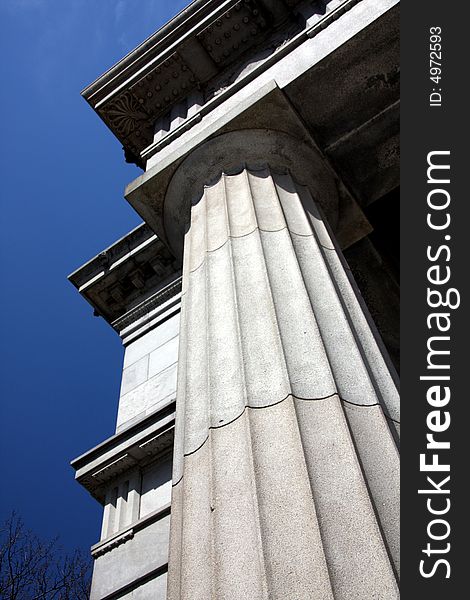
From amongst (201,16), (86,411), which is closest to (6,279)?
(86,411)

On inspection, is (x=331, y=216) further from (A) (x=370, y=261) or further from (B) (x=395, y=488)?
(B) (x=395, y=488)

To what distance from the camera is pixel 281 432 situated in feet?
19.9

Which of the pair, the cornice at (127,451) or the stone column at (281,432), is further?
the cornice at (127,451)

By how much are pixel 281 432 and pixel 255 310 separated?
1.93 m

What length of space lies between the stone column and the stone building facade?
0.06 ft

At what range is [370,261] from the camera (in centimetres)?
1466

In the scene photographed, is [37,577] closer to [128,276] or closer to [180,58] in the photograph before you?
[128,276]

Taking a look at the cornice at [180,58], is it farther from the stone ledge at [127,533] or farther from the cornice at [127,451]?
the stone ledge at [127,533]

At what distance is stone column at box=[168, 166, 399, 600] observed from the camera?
197 inches

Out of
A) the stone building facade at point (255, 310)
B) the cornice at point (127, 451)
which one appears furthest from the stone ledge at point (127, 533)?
the cornice at point (127, 451)

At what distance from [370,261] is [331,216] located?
2943 mm

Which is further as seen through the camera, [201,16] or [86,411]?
[86,411]

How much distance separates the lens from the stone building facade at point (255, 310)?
5.40 m

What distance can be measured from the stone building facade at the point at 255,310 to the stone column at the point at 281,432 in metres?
0.02
